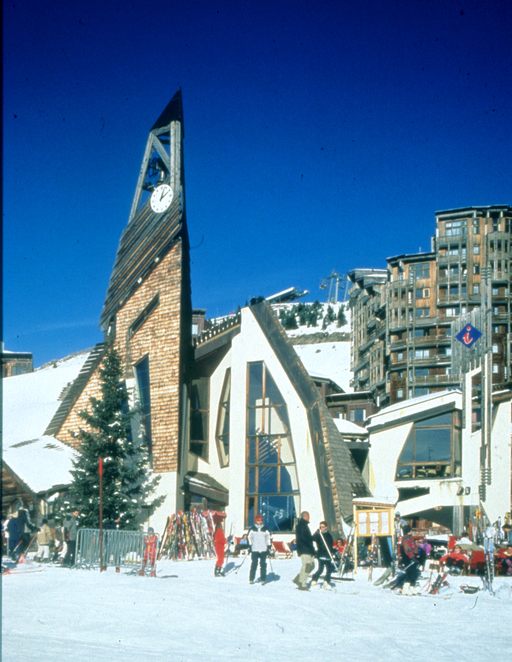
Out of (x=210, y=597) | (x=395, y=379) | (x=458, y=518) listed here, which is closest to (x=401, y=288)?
(x=395, y=379)

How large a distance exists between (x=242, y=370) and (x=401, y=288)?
158 ft

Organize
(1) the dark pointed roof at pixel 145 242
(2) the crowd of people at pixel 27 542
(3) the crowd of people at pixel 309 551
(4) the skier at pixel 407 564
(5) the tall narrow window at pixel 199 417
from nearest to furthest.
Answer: (4) the skier at pixel 407 564
(3) the crowd of people at pixel 309 551
(2) the crowd of people at pixel 27 542
(1) the dark pointed roof at pixel 145 242
(5) the tall narrow window at pixel 199 417

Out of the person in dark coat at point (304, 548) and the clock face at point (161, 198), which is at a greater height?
the clock face at point (161, 198)

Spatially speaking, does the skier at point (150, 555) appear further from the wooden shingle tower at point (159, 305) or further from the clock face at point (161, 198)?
the clock face at point (161, 198)

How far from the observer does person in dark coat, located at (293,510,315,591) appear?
761 inches

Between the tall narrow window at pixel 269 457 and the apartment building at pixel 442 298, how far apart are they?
43303 mm

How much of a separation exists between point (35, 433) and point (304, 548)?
89.6 feet

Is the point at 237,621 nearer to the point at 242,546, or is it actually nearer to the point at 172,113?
the point at 242,546

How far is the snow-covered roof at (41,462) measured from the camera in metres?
36.9

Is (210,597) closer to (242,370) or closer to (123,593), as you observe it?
(123,593)

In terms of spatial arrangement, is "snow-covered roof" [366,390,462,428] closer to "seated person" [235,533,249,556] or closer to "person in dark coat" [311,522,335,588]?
"seated person" [235,533,249,556]

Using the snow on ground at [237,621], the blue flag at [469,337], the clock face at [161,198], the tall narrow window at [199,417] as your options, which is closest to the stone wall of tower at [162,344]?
the clock face at [161,198]

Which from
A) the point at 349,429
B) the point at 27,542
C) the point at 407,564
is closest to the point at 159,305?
the point at 349,429

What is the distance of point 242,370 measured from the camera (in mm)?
39969
